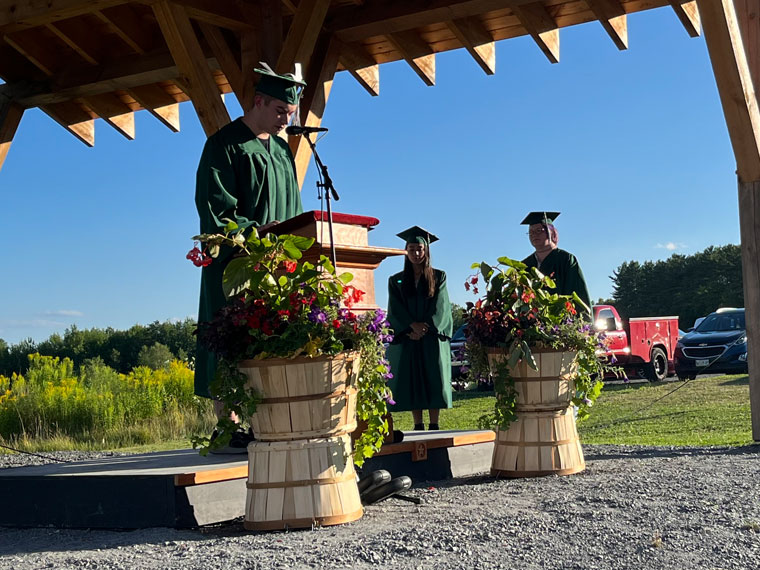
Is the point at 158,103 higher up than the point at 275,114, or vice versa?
the point at 158,103

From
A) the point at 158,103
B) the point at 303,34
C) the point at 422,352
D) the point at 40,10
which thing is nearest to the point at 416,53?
the point at 303,34

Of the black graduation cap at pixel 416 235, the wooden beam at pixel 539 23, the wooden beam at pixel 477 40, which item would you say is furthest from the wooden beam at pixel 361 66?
the black graduation cap at pixel 416 235

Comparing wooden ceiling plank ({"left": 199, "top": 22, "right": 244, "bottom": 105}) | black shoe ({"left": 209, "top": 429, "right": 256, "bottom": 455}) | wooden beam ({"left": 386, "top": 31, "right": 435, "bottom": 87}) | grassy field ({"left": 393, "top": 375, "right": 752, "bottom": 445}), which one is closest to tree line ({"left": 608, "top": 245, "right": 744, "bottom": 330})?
grassy field ({"left": 393, "top": 375, "right": 752, "bottom": 445})

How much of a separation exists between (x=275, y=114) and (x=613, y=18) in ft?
15.8

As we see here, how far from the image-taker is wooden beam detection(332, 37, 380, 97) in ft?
30.3

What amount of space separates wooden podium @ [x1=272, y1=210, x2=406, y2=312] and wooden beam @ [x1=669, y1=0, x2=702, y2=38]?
491 cm

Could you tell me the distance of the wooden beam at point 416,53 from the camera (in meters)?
9.13

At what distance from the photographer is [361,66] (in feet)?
31.5

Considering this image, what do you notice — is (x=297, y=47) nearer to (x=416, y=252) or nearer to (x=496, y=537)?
(x=416, y=252)

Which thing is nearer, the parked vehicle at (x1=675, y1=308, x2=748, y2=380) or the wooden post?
the wooden post

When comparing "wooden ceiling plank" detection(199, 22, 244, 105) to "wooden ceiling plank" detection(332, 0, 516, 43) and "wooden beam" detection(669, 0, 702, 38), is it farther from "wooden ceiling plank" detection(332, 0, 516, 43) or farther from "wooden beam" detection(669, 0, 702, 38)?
"wooden beam" detection(669, 0, 702, 38)

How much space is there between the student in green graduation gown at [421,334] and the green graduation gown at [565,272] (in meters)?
1.07

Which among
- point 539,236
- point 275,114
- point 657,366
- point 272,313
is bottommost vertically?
point 657,366

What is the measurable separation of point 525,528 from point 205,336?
1.73 m
